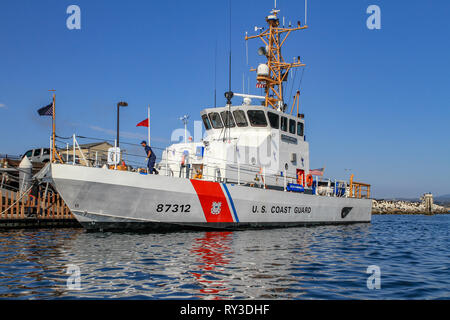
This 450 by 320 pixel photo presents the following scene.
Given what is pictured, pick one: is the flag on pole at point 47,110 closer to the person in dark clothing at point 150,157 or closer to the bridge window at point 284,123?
the person in dark clothing at point 150,157

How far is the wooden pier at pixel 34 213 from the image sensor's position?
1575cm

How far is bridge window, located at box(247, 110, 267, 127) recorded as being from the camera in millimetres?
17328

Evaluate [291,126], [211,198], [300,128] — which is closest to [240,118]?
[291,126]

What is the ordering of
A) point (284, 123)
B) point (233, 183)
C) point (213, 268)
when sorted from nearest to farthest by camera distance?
point (213, 268), point (233, 183), point (284, 123)

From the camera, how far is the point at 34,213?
17547 millimetres

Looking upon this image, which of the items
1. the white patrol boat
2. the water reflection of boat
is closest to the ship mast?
the white patrol boat

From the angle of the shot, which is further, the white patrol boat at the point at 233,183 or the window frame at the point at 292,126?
the window frame at the point at 292,126

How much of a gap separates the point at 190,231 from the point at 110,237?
3.00 meters

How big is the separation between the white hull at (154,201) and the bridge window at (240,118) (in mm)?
3440

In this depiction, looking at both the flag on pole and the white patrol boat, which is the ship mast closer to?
the white patrol boat

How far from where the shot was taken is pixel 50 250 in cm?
963

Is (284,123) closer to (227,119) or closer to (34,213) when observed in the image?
(227,119)

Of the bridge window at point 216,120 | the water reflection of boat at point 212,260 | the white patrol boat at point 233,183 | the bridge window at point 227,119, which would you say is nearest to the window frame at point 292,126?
the white patrol boat at point 233,183

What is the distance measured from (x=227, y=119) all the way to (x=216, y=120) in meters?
0.60
